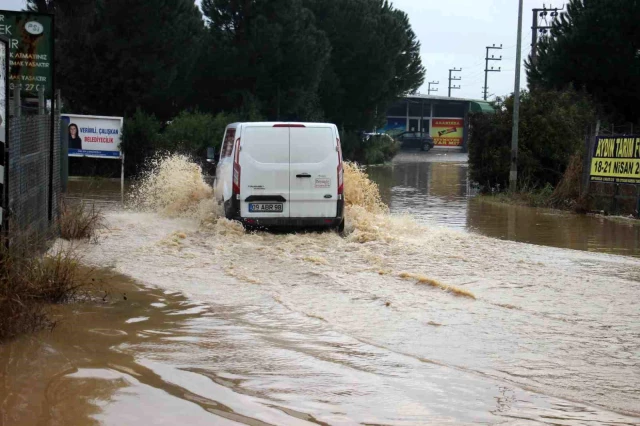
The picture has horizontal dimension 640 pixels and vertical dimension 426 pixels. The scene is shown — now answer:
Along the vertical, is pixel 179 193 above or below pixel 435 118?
below

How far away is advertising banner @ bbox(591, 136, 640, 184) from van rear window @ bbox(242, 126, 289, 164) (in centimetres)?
874

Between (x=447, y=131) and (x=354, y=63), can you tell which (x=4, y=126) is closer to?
(x=354, y=63)

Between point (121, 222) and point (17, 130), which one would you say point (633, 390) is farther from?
point (121, 222)

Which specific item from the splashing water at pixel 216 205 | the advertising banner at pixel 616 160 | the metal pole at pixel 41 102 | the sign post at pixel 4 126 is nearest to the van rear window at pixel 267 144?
the splashing water at pixel 216 205

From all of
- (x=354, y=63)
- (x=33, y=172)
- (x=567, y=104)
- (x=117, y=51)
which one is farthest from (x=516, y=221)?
(x=354, y=63)

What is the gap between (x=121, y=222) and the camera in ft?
56.1

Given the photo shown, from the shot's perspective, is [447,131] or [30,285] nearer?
[30,285]

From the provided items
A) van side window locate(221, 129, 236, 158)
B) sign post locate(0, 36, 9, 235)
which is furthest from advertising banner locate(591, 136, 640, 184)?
sign post locate(0, 36, 9, 235)

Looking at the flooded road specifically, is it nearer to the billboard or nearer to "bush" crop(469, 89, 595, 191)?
the billboard

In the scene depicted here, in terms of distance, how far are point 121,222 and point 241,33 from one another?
96.8 feet

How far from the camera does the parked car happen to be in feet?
275

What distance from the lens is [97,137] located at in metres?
24.7

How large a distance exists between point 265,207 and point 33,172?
4.67 metres

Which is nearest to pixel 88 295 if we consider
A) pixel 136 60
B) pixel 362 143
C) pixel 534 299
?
pixel 534 299
